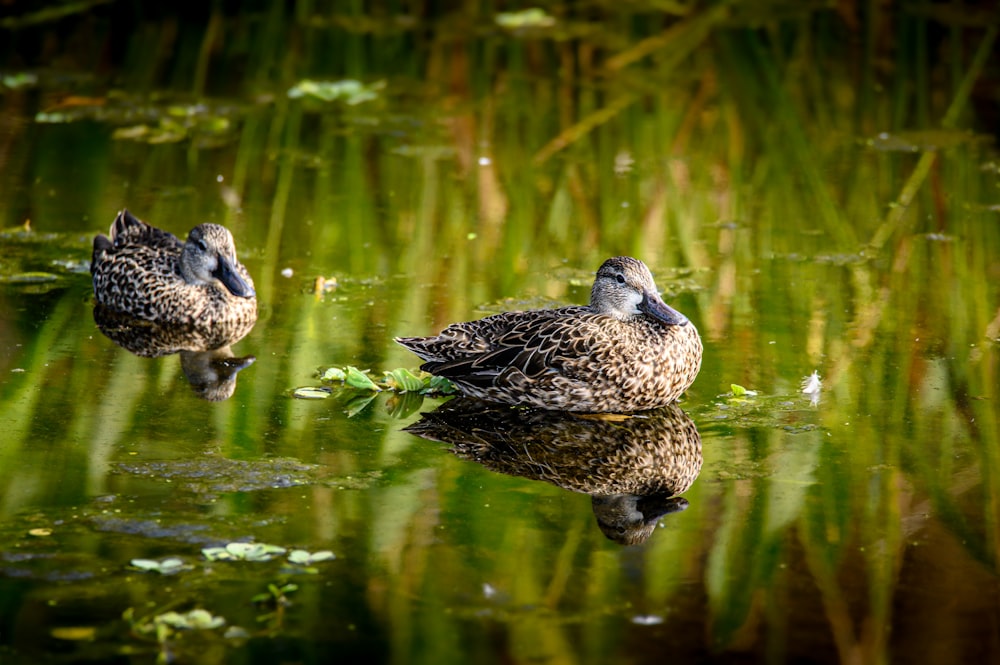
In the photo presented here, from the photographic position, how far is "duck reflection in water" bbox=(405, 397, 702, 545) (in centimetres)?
605

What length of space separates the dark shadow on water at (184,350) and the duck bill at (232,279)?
0.35 metres

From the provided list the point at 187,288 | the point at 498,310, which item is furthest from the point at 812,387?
the point at 187,288


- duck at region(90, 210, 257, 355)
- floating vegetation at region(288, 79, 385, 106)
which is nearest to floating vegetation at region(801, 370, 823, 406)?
duck at region(90, 210, 257, 355)

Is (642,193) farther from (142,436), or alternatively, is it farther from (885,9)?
(885,9)

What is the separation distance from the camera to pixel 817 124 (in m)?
12.4

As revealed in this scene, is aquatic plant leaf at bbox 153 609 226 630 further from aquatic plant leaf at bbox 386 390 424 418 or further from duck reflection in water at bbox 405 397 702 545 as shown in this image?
aquatic plant leaf at bbox 386 390 424 418

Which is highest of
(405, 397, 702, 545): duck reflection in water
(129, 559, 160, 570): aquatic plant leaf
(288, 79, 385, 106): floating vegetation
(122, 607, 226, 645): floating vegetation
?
(288, 79, 385, 106): floating vegetation

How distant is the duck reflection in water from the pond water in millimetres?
24

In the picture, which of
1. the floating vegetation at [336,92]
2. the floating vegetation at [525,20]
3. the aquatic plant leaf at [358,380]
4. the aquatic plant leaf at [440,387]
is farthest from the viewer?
the floating vegetation at [525,20]

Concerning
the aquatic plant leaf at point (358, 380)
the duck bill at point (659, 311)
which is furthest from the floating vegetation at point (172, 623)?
the duck bill at point (659, 311)

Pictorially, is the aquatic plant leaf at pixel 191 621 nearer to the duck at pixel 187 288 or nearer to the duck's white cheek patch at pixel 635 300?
the duck's white cheek patch at pixel 635 300

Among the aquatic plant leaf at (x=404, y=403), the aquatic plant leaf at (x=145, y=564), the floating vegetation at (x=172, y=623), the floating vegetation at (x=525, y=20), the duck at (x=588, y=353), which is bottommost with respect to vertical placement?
the floating vegetation at (x=172, y=623)

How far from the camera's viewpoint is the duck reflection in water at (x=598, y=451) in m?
6.05

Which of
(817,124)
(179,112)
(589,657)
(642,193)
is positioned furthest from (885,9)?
(589,657)
